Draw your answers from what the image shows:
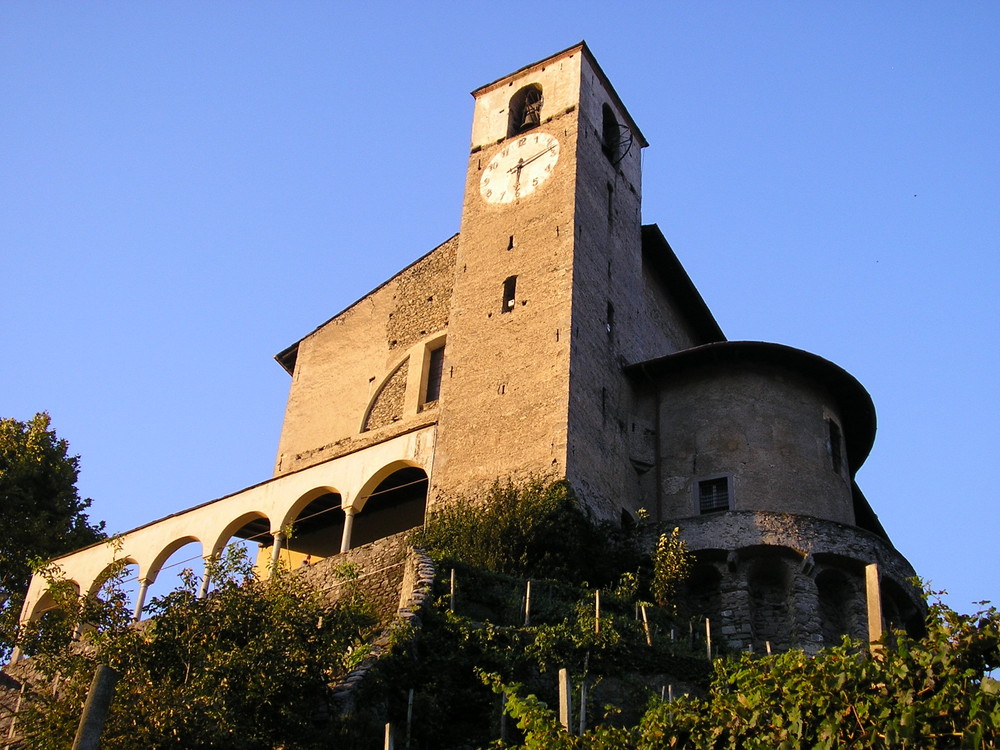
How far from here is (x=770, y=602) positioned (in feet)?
68.3

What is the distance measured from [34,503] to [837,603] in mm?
20250

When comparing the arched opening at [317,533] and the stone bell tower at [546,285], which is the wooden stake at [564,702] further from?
the arched opening at [317,533]

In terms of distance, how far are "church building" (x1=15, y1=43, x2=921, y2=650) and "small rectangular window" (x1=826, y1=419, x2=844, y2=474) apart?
0.04 m

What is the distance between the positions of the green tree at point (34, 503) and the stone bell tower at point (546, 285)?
1212cm

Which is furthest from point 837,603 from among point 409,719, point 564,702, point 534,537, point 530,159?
point 530,159

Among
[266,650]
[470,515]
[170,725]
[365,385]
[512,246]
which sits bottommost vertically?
[170,725]

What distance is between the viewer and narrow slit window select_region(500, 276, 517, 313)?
2522 cm

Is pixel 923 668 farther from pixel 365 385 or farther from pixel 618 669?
pixel 365 385

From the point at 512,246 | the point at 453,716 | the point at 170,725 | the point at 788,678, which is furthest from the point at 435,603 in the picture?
the point at 512,246

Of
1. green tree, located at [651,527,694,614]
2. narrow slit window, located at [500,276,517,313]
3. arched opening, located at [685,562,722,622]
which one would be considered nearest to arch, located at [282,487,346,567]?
narrow slit window, located at [500,276,517,313]

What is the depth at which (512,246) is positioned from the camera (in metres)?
26.3

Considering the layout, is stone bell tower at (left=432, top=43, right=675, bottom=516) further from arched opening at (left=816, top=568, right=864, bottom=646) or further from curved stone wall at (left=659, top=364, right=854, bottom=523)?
arched opening at (left=816, top=568, right=864, bottom=646)

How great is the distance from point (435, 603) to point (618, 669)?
8.75 ft

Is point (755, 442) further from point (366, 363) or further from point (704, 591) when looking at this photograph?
point (366, 363)
